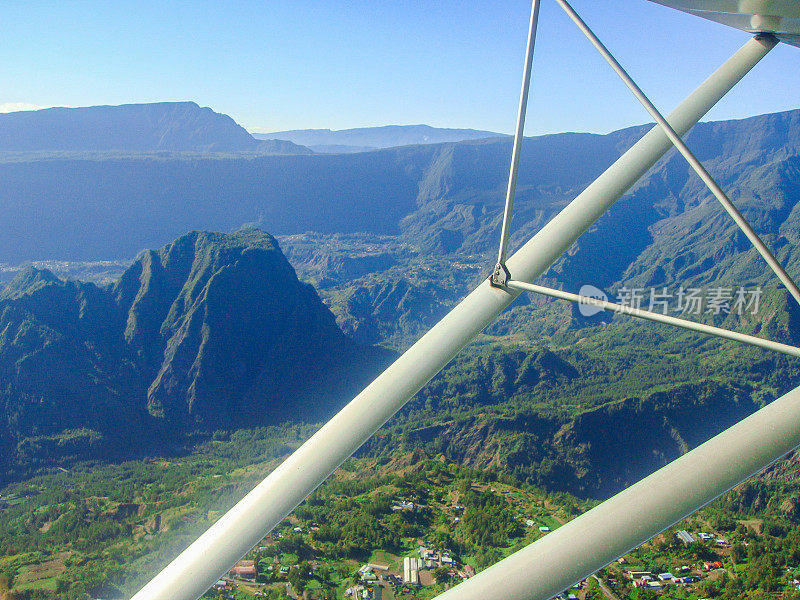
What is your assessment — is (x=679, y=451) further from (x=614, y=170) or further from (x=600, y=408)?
(x=614, y=170)

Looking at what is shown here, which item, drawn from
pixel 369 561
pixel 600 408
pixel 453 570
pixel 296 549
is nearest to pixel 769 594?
pixel 453 570

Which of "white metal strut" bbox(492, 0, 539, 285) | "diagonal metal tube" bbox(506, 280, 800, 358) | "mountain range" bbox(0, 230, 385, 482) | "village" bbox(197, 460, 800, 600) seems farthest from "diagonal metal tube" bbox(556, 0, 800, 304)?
"mountain range" bbox(0, 230, 385, 482)

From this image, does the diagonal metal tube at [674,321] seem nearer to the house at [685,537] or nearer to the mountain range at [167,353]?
the house at [685,537]

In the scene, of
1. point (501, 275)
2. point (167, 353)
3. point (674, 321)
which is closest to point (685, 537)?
point (674, 321)

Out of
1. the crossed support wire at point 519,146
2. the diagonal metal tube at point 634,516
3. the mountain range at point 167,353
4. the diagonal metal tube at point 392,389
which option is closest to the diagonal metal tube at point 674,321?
the crossed support wire at point 519,146
